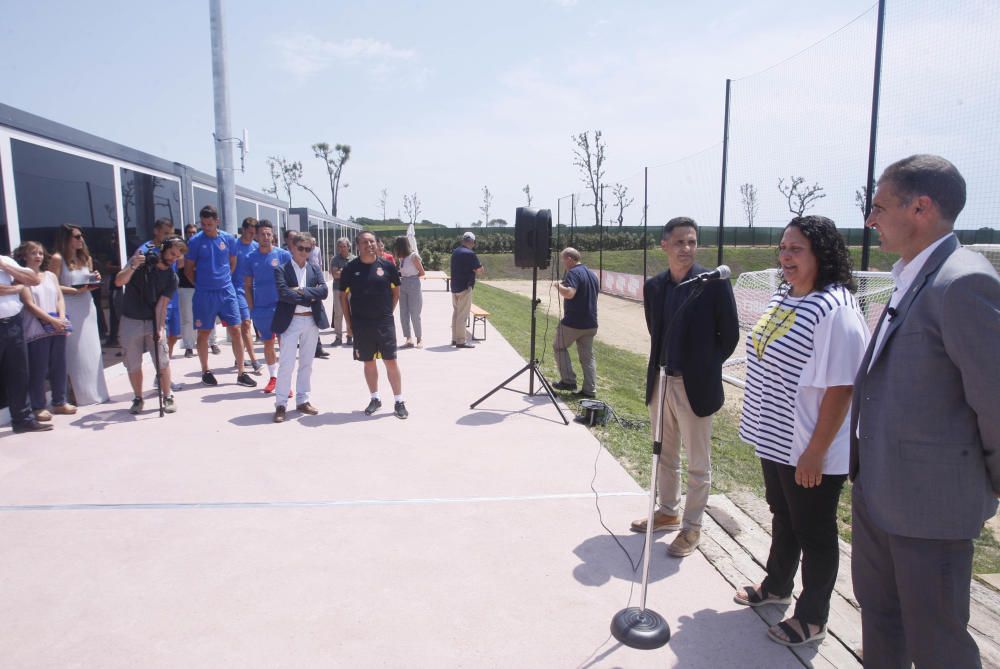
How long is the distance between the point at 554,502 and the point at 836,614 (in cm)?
172

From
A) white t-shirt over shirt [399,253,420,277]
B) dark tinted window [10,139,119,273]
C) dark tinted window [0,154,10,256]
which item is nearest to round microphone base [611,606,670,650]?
dark tinted window [0,154,10,256]

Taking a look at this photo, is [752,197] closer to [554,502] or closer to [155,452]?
[554,502]

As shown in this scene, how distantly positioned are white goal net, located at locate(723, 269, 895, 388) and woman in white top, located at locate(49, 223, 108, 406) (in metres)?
6.64

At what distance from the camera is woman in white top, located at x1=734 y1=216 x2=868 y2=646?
2.35m

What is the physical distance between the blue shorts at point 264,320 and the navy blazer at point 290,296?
923mm

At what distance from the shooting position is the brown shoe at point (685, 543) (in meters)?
3.33

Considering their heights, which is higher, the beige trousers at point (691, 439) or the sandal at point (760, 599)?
the beige trousers at point (691, 439)

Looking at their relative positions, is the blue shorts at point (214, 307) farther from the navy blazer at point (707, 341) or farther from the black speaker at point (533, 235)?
the navy blazer at point (707, 341)

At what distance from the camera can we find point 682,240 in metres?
3.31

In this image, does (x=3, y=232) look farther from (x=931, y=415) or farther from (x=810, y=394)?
(x=931, y=415)

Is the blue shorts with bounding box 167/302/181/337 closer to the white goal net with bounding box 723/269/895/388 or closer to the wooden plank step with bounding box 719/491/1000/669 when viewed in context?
the white goal net with bounding box 723/269/895/388

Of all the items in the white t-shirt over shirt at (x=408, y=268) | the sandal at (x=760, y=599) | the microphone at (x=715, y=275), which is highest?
the microphone at (x=715, y=275)

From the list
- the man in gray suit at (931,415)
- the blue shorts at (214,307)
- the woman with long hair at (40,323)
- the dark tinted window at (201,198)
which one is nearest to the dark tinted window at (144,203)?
the dark tinted window at (201,198)

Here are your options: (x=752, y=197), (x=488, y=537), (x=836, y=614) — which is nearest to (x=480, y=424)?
(x=488, y=537)
